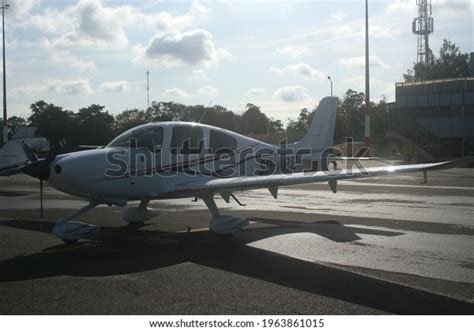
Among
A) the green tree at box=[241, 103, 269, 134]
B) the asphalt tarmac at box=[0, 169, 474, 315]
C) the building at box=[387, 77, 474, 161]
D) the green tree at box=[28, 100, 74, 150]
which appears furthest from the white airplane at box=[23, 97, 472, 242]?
the green tree at box=[241, 103, 269, 134]

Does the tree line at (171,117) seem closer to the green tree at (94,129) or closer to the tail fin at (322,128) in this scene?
the green tree at (94,129)

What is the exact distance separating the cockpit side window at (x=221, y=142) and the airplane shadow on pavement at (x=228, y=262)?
181cm

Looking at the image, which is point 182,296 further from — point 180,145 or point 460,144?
point 460,144

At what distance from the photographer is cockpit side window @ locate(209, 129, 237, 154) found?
10609mm

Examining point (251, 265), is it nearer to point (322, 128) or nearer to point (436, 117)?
point (322, 128)

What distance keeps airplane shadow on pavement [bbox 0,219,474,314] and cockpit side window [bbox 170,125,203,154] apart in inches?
66.6

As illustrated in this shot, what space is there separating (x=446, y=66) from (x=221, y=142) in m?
94.1

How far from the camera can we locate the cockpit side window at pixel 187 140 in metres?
10.1

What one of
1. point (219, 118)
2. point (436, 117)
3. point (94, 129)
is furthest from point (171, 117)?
point (219, 118)

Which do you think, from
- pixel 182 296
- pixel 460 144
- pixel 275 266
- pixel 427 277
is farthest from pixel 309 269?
pixel 460 144

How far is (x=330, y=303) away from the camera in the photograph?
5.24 meters

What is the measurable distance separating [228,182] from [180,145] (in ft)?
5.08

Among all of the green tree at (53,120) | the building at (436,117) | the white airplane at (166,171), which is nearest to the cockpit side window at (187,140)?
the white airplane at (166,171)

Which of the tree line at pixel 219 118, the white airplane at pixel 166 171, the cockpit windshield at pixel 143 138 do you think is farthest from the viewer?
the tree line at pixel 219 118
